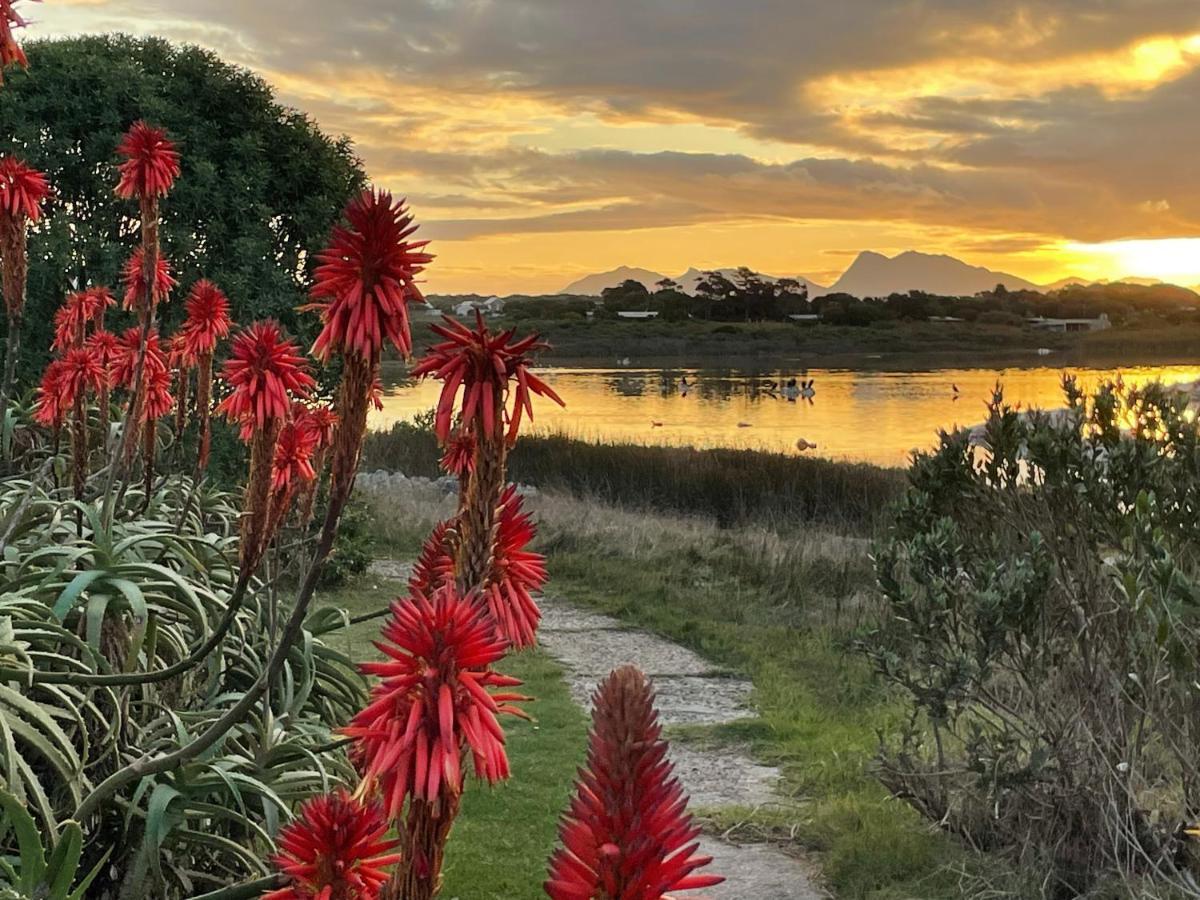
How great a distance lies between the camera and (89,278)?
8242 millimetres

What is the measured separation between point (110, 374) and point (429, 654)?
11.8 feet

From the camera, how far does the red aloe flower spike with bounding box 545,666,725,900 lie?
818 millimetres

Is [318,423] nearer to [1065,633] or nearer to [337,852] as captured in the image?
[337,852]

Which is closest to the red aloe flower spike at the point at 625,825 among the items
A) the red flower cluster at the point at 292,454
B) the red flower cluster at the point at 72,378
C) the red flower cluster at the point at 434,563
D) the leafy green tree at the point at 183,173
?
the red flower cluster at the point at 434,563

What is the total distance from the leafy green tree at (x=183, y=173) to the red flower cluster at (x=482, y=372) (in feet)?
24.7

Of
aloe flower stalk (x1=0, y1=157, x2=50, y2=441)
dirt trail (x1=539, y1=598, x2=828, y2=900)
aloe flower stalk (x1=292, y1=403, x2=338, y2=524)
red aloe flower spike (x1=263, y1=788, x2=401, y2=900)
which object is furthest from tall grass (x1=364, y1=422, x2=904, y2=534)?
red aloe flower spike (x1=263, y1=788, x2=401, y2=900)

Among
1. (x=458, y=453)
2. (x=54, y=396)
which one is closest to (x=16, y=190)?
(x=54, y=396)

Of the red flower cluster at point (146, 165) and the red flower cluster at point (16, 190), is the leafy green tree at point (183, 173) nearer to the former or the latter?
the red flower cluster at point (146, 165)

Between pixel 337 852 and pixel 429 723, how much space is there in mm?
216

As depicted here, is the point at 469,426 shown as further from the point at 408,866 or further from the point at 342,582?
the point at 342,582

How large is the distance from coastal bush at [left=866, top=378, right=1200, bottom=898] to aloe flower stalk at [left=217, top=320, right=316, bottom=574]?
282 centimetres

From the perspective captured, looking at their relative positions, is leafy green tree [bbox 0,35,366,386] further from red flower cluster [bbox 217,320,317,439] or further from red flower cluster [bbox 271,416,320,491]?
red flower cluster [bbox 217,320,317,439]

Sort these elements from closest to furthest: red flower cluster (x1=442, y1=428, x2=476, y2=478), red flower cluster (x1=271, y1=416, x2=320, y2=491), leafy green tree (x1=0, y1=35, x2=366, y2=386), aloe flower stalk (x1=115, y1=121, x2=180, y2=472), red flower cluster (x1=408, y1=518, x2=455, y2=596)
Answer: red flower cluster (x1=442, y1=428, x2=476, y2=478) → red flower cluster (x1=408, y1=518, x2=455, y2=596) → red flower cluster (x1=271, y1=416, x2=320, y2=491) → aloe flower stalk (x1=115, y1=121, x2=180, y2=472) → leafy green tree (x1=0, y1=35, x2=366, y2=386)

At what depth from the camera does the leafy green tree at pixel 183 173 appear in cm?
825
